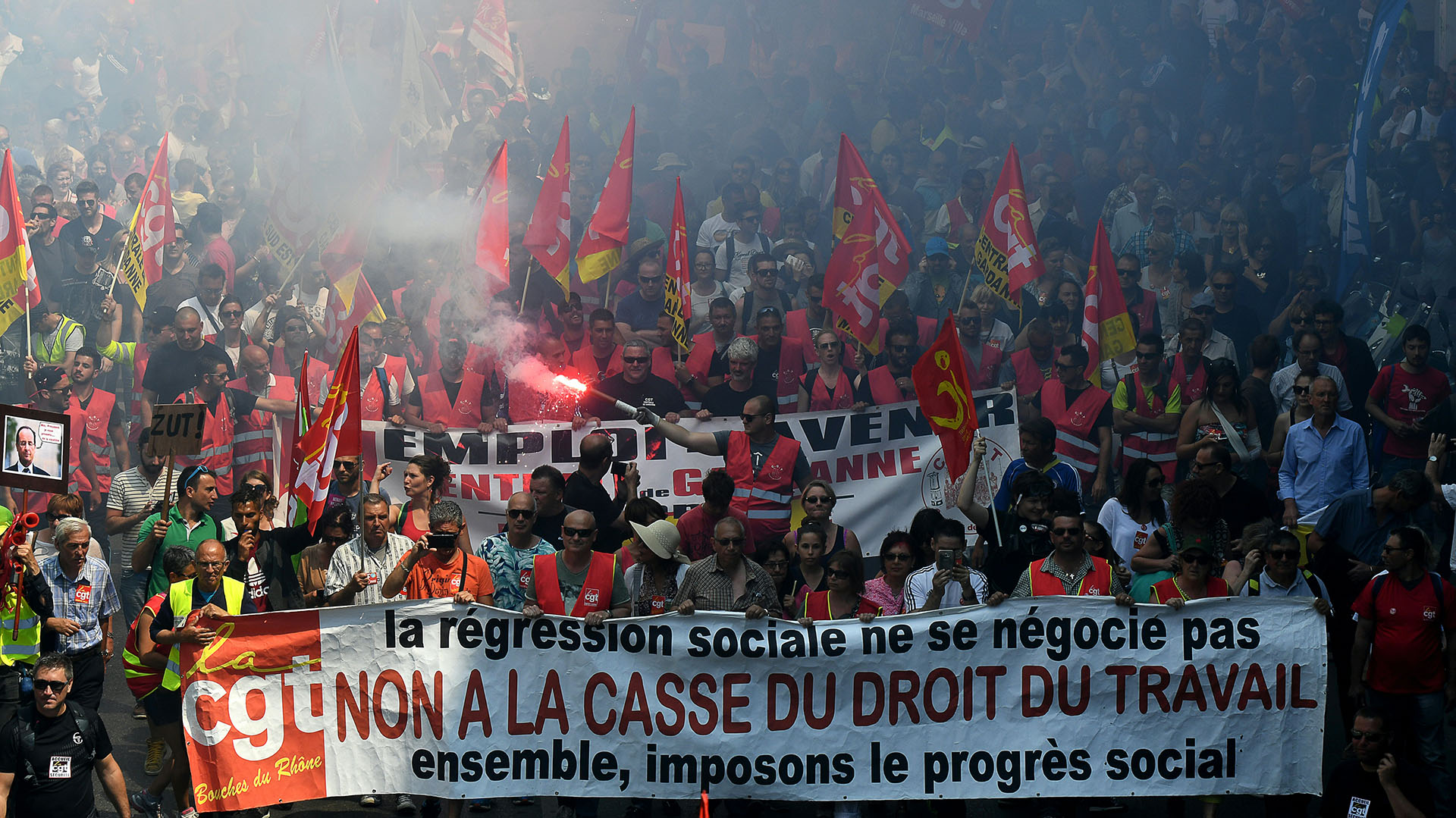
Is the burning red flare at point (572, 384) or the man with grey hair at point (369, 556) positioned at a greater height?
the burning red flare at point (572, 384)

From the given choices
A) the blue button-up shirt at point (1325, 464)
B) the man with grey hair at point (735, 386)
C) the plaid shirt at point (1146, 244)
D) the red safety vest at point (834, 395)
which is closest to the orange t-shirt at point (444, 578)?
the man with grey hair at point (735, 386)

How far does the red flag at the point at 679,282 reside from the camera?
39.1 ft

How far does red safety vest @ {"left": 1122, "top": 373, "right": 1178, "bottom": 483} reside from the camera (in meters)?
11.0

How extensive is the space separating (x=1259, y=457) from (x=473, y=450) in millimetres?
5369

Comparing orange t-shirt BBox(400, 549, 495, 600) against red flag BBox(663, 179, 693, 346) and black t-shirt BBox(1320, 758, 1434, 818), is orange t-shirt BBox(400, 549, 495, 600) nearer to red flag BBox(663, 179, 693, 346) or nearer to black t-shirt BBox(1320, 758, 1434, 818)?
black t-shirt BBox(1320, 758, 1434, 818)

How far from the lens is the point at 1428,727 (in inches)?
281

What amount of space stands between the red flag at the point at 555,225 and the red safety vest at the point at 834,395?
116 inches

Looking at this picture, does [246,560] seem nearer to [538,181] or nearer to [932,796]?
[932,796]

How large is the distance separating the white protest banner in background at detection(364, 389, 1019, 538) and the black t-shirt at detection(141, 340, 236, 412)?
2862 millimetres

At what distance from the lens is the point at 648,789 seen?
6.85 m

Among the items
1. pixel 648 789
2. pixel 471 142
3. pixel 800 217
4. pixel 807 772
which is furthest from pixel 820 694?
pixel 471 142

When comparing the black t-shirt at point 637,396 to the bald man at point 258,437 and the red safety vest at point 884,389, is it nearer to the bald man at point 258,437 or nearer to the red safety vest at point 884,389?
the red safety vest at point 884,389

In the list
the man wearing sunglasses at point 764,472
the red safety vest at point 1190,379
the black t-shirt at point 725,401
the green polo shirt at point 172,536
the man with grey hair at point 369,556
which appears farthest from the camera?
the red safety vest at point 1190,379

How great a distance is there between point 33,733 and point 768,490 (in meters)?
4.45
